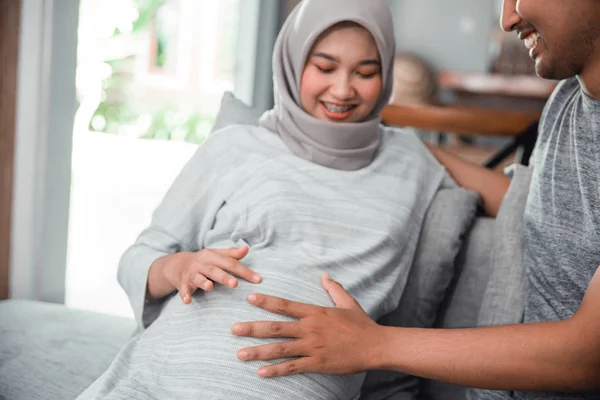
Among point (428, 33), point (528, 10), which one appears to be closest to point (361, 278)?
point (528, 10)

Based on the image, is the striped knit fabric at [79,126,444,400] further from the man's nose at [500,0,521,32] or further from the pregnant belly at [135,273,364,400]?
the man's nose at [500,0,521,32]

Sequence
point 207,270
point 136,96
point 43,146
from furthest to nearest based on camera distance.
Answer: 1. point 136,96
2. point 43,146
3. point 207,270

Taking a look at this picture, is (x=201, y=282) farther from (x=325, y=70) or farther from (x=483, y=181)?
(x=483, y=181)

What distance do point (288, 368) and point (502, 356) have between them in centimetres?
38

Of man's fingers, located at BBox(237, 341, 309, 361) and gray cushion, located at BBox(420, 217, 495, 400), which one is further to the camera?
gray cushion, located at BBox(420, 217, 495, 400)

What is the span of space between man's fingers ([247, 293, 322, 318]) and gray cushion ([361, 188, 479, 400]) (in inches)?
16.5

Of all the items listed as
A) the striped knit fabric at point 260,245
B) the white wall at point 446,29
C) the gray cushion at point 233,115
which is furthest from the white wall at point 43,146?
the white wall at point 446,29

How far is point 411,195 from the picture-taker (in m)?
1.67

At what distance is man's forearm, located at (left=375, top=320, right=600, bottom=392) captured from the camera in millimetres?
1229

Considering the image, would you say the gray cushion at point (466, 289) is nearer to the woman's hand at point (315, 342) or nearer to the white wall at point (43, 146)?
the woman's hand at point (315, 342)

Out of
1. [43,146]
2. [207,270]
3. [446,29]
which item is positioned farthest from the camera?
[446,29]

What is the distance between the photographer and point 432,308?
1.74 m

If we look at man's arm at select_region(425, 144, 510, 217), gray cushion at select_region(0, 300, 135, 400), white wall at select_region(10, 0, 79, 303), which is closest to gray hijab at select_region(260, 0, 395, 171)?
man's arm at select_region(425, 144, 510, 217)

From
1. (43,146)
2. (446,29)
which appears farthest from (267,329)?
(446,29)
